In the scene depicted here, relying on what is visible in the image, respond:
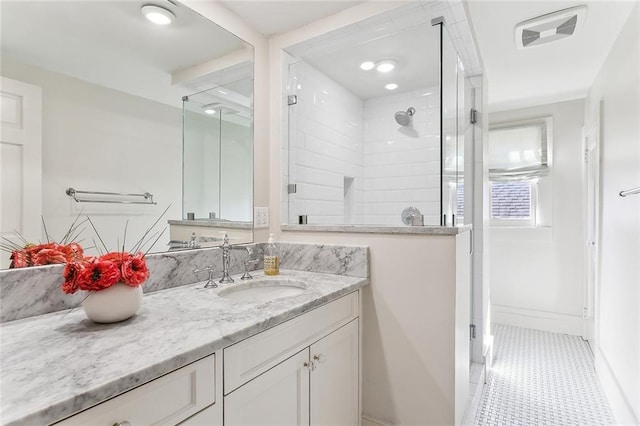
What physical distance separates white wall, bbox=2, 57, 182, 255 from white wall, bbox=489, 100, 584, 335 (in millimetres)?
3528

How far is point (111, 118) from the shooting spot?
124cm

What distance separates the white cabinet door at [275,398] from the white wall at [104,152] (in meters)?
0.73

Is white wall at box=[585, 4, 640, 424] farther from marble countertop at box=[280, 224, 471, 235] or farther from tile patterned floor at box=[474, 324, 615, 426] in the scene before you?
marble countertop at box=[280, 224, 471, 235]

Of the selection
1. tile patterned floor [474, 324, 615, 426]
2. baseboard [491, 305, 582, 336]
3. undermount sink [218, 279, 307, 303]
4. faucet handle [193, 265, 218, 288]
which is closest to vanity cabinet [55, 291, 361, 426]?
undermount sink [218, 279, 307, 303]

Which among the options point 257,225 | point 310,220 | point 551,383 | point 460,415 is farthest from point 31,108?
point 551,383

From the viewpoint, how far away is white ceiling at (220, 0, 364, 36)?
5.54ft

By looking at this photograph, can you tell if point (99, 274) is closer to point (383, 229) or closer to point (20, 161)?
point (20, 161)

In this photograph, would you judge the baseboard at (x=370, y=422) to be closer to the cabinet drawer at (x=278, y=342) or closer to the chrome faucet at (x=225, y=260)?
the cabinet drawer at (x=278, y=342)

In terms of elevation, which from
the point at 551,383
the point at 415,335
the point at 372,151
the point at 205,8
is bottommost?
the point at 551,383

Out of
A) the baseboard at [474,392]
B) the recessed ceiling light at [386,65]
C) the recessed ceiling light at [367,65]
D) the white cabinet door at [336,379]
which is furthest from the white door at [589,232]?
the white cabinet door at [336,379]

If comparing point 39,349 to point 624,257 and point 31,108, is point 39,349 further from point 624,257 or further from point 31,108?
point 624,257

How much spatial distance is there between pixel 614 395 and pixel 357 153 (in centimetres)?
231

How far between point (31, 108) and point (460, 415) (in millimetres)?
2144

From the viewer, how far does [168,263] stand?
55.1 inches
